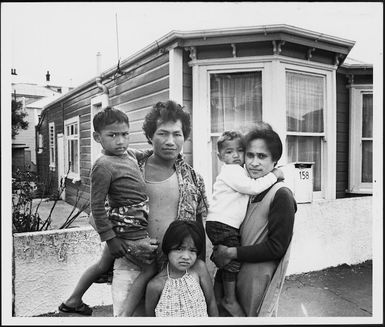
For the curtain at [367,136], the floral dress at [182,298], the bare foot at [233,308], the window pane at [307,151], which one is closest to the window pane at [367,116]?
the curtain at [367,136]

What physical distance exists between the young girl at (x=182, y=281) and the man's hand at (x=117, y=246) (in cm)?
20

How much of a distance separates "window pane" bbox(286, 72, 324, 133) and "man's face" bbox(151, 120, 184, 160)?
4.05ft

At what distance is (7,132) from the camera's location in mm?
2236

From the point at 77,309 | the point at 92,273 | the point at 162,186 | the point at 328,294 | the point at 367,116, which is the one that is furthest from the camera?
the point at 367,116

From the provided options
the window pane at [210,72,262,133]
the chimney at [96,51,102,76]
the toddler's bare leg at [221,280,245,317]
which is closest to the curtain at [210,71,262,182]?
the window pane at [210,72,262,133]

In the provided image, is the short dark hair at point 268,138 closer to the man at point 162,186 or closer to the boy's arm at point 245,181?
the boy's arm at point 245,181

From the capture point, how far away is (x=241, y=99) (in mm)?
2686

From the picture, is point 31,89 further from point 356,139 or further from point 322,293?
point 322,293

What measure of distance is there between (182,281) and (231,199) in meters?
0.50

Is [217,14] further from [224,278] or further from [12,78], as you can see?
[224,278]

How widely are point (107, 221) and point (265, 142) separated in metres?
0.87

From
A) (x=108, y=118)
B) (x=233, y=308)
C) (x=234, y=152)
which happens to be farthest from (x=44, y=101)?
(x=233, y=308)

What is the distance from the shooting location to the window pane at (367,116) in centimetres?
286

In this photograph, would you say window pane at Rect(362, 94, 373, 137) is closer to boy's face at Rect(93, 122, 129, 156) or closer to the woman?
the woman
